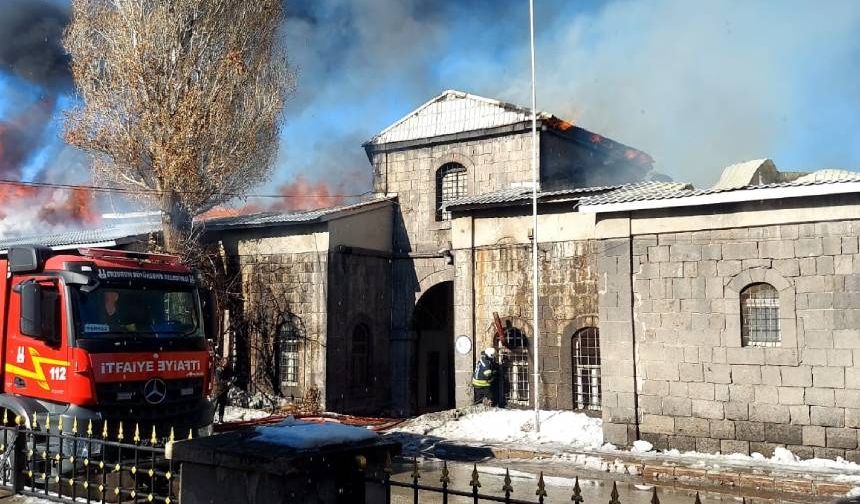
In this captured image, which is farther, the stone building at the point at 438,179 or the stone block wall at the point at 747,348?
the stone building at the point at 438,179

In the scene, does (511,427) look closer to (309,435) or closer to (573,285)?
(573,285)

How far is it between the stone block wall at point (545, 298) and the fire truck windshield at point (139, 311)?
9.05 meters

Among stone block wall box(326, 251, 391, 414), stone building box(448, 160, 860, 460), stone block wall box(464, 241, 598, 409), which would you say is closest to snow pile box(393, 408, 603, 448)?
stone building box(448, 160, 860, 460)

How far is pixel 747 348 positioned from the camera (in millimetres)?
12773

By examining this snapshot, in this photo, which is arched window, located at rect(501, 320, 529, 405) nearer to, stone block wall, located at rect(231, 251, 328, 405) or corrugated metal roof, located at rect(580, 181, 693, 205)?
corrugated metal roof, located at rect(580, 181, 693, 205)

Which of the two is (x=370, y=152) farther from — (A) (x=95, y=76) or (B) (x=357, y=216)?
(A) (x=95, y=76)

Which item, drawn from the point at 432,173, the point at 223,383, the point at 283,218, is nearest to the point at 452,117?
the point at 432,173

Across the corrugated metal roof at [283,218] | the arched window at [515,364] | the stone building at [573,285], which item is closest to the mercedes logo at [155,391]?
the stone building at [573,285]

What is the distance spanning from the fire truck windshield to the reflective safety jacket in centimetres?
839

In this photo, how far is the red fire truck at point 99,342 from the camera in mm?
8688

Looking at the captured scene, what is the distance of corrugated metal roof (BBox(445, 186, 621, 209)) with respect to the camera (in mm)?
16656

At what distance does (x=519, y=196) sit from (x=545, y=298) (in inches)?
99.2

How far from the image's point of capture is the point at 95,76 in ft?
67.7

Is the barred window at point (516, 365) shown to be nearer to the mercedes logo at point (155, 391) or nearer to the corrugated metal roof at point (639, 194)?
the corrugated metal roof at point (639, 194)
